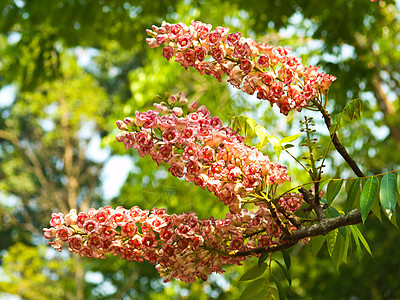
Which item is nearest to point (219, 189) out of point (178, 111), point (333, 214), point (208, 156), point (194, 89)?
point (208, 156)

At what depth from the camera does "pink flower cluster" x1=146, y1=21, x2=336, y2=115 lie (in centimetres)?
114

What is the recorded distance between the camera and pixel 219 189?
103 centimetres

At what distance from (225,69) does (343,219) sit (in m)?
0.45

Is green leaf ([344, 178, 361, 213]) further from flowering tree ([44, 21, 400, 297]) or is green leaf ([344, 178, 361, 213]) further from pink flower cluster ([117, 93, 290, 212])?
pink flower cluster ([117, 93, 290, 212])

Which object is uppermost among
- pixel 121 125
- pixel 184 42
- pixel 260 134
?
pixel 184 42

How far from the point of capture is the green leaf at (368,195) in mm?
1019

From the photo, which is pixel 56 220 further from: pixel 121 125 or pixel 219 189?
pixel 219 189

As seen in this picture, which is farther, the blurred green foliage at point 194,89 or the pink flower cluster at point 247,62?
the blurred green foliage at point 194,89

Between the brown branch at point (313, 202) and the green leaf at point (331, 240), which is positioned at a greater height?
the brown branch at point (313, 202)

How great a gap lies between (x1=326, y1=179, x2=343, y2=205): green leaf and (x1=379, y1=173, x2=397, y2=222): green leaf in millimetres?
104

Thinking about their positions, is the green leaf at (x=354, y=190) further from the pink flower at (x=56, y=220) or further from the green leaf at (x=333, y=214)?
the pink flower at (x=56, y=220)

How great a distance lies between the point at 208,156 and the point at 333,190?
36 cm

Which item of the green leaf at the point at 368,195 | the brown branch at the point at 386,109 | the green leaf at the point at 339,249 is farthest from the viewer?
the brown branch at the point at 386,109

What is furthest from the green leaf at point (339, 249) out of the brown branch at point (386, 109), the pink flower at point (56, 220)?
the brown branch at point (386, 109)
